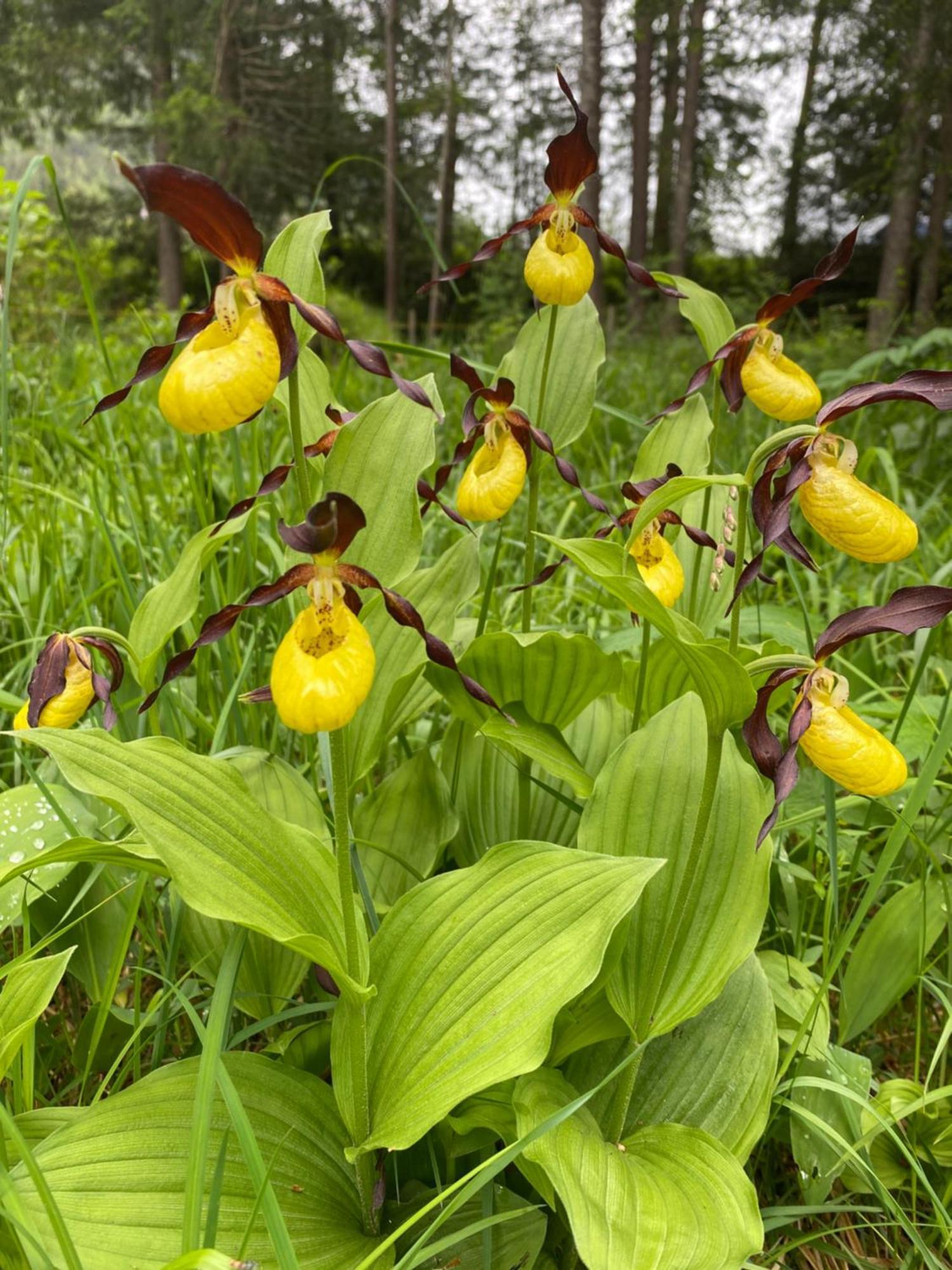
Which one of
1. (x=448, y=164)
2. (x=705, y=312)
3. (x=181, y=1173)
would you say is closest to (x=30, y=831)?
(x=181, y=1173)

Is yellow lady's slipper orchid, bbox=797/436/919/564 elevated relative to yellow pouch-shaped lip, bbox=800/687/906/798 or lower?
elevated

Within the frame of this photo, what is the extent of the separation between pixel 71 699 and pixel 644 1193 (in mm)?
929

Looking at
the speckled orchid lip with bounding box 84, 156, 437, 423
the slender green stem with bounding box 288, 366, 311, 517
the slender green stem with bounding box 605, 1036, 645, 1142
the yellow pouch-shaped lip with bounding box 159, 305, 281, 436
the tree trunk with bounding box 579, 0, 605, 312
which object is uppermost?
the tree trunk with bounding box 579, 0, 605, 312

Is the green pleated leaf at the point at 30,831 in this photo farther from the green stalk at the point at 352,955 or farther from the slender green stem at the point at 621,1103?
the slender green stem at the point at 621,1103

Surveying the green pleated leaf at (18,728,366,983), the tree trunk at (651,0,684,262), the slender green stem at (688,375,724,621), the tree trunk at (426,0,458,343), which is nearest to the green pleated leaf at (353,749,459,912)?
the green pleated leaf at (18,728,366,983)

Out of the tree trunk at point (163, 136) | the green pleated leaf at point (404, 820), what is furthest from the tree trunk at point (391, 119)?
the green pleated leaf at point (404, 820)

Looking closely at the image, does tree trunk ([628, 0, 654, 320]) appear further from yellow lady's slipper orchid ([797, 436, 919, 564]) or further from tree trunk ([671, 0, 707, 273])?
yellow lady's slipper orchid ([797, 436, 919, 564])

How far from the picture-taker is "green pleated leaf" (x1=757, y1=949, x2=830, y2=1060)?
1169mm

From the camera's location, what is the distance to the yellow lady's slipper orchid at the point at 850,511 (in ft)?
3.30

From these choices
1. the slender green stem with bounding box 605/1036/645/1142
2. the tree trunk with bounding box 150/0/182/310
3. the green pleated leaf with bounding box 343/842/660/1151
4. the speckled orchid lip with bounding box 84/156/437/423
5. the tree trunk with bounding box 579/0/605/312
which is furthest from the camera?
the tree trunk with bounding box 150/0/182/310

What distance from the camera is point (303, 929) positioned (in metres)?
0.96

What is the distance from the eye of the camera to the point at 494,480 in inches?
54.5

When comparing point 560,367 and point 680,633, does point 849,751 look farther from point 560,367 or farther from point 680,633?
point 560,367

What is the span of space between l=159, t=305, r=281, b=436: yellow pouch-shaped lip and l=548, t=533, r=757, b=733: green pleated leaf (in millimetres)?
330
